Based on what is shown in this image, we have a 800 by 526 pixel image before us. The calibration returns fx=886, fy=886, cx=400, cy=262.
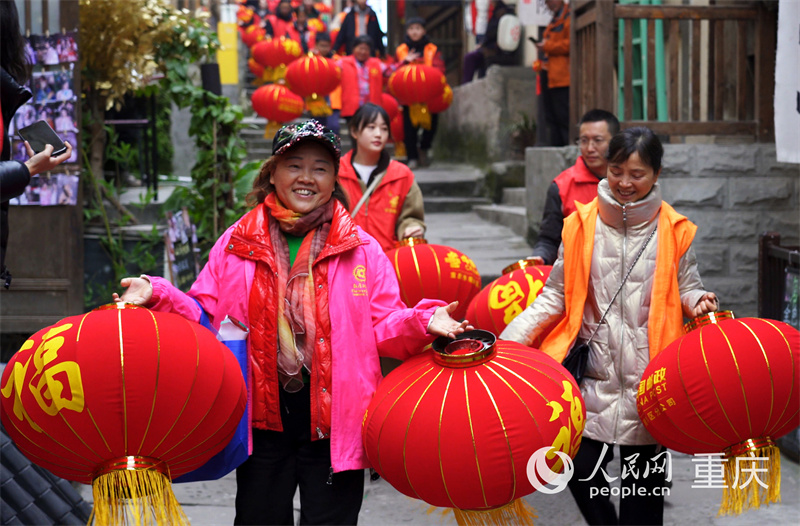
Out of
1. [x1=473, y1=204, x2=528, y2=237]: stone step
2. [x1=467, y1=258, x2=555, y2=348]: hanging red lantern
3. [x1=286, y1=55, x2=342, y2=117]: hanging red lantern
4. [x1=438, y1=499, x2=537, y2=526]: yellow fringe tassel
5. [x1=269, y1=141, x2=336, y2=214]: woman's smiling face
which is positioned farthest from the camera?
[x1=286, y1=55, x2=342, y2=117]: hanging red lantern

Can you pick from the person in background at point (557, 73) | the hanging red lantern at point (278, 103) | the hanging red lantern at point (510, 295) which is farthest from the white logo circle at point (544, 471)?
the hanging red lantern at point (278, 103)

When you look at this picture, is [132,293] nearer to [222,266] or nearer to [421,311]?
[222,266]

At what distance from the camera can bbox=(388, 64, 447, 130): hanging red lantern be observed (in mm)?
12444

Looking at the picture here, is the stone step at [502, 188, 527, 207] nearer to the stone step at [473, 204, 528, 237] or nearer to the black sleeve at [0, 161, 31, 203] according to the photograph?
the stone step at [473, 204, 528, 237]

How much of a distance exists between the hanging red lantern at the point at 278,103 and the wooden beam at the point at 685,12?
273 inches

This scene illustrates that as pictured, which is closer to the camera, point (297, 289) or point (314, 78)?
point (297, 289)

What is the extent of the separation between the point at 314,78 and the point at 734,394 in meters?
10.1

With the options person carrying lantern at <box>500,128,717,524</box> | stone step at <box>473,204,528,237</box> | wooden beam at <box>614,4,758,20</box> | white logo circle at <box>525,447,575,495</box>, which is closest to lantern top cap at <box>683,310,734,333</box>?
person carrying lantern at <box>500,128,717,524</box>

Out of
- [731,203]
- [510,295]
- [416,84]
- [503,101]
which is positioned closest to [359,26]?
[416,84]

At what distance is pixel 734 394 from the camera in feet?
9.43

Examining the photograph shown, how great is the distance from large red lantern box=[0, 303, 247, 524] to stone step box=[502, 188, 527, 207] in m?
8.47

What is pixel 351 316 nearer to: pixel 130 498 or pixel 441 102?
pixel 130 498

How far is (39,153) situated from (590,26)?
532 cm

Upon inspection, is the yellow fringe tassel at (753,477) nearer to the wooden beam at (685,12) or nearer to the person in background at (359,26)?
the wooden beam at (685,12)
